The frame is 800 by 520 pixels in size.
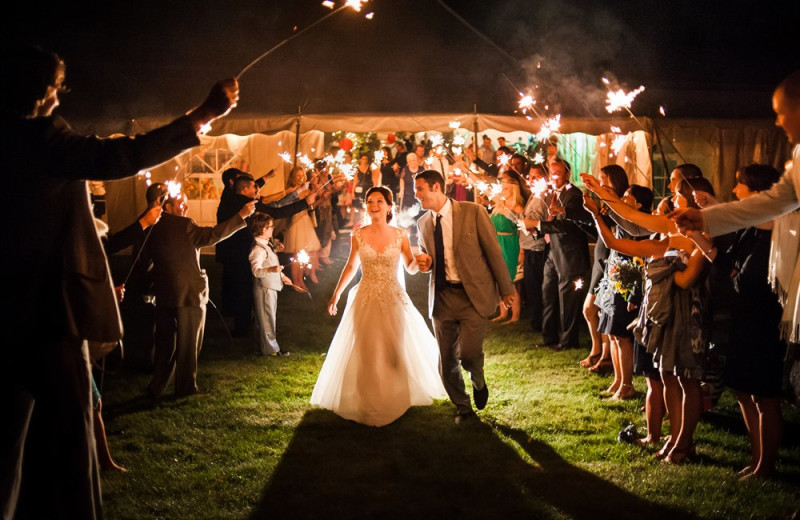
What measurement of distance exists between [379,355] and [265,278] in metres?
3.09

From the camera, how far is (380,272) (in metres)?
7.11

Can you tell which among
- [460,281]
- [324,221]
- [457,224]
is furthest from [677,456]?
[324,221]

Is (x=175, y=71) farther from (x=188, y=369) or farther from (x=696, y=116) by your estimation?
(x=696, y=116)

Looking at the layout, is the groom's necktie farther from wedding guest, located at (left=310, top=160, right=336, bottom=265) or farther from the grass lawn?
wedding guest, located at (left=310, top=160, right=336, bottom=265)

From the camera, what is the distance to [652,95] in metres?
16.2

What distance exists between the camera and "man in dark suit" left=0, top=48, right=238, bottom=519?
3.20 metres

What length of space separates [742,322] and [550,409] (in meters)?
2.38

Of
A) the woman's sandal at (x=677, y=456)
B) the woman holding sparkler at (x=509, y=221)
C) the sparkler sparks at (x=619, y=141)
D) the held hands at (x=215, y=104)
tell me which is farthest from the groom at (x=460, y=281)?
the sparkler sparks at (x=619, y=141)

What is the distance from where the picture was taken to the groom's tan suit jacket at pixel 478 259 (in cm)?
655

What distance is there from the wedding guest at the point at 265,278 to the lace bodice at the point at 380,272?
2.30 metres

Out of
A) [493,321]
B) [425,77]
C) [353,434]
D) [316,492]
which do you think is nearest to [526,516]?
[316,492]

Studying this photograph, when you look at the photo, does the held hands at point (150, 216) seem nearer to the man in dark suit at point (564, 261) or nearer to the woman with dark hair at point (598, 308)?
the woman with dark hair at point (598, 308)

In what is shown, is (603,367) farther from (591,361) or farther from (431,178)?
(431,178)

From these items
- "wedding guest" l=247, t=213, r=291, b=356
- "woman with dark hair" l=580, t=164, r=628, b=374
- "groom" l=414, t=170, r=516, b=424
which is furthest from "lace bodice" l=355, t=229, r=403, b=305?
"wedding guest" l=247, t=213, r=291, b=356
